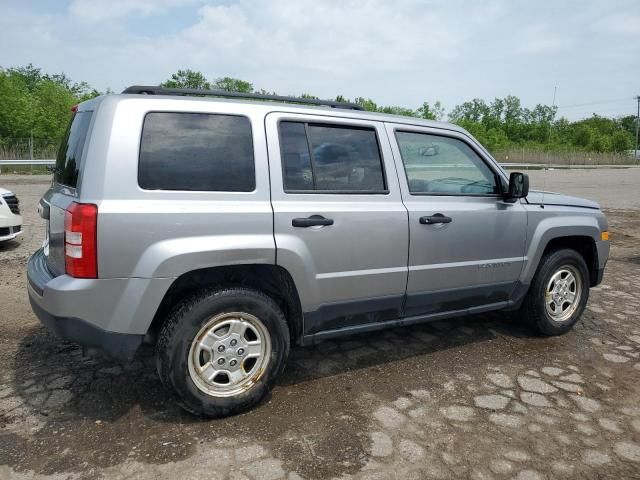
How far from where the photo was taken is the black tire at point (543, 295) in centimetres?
444

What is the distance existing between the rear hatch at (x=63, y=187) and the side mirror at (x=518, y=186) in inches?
118

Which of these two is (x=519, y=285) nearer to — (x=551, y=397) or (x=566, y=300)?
(x=566, y=300)

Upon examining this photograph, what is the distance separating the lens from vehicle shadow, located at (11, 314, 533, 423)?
10.6 ft

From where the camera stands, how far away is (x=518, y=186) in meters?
4.01

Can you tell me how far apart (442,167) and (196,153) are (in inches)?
75.6

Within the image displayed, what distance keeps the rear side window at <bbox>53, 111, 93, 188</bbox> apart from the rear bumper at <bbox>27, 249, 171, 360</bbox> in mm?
604

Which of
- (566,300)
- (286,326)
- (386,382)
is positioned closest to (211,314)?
(286,326)

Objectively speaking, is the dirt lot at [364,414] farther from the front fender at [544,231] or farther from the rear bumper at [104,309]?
the front fender at [544,231]

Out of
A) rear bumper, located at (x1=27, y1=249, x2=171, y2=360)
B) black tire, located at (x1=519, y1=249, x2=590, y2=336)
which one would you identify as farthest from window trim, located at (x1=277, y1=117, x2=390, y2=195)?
black tire, located at (x1=519, y1=249, x2=590, y2=336)

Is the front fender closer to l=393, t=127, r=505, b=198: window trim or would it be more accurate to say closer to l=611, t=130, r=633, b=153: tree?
l=393, t=127, r=505, b=198: window trim

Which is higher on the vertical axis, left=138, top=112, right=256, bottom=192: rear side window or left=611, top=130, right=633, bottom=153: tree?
left=611, top=130, right=633, bottom=153: tree

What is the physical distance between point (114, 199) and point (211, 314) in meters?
0.83

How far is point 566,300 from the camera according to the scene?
183 inches

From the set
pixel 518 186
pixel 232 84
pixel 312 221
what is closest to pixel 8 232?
pixel 312 221
